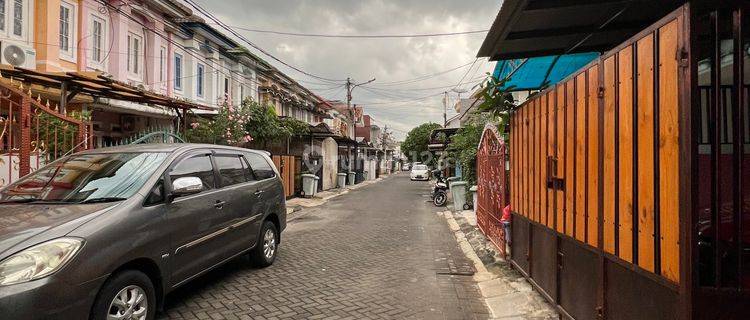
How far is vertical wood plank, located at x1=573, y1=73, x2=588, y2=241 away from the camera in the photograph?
3.46m

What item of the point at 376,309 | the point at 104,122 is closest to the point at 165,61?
the point at 104,122

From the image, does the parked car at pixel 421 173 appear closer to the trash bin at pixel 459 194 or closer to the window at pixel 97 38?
the trash bin at pixel 459 194

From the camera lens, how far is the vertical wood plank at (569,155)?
146 inches

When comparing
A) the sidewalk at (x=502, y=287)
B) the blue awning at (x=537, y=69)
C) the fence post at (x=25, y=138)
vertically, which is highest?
the blue awning at (x=537, y=69)

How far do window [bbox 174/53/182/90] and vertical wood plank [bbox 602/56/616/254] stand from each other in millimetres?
13824

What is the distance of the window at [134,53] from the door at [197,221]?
8.93 meters

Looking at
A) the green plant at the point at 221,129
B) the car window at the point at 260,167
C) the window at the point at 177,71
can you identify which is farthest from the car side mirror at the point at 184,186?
the window at the point at 177,71

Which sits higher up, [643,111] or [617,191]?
[643,111]

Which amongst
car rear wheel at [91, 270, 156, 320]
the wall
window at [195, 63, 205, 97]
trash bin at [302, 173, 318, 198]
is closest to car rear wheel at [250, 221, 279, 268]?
car rear wheel at [91, 270, 156, 320]

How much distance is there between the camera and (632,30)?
476cm

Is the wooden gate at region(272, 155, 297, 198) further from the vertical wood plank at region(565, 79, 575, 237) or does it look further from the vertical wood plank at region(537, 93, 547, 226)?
the vertical wood plank at region(565, 79, 575, 237)

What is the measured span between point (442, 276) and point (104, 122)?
10.2 m

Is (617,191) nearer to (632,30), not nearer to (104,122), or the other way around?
(632,30)

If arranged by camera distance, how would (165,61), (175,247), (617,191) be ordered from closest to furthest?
(617,191) → (175,247) → (165,61)
